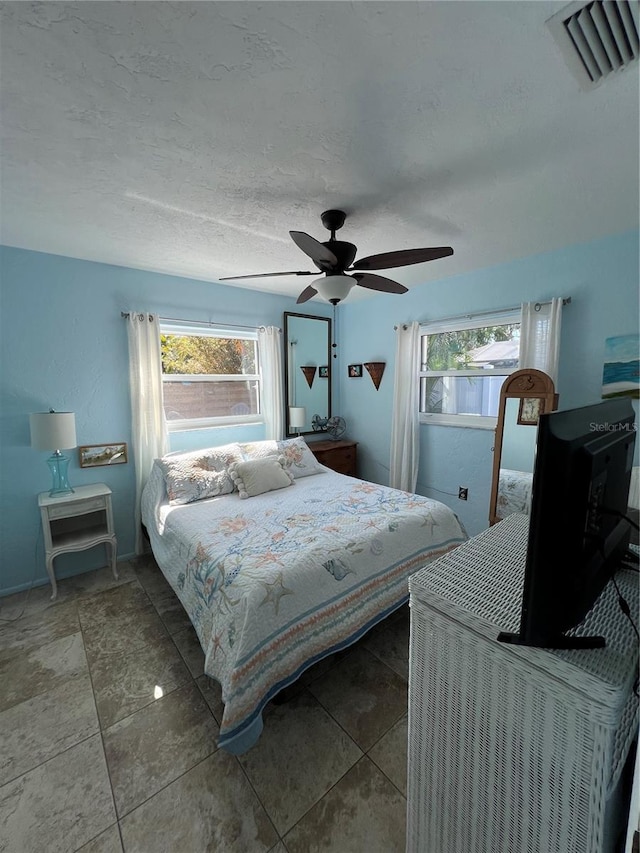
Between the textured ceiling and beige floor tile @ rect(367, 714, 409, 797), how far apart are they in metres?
2.48

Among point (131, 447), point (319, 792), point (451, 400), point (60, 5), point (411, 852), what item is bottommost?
point (319, 792)

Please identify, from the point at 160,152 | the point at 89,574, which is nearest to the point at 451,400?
the point at 160,152

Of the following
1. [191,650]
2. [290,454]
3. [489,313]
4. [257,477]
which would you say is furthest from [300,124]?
[191,650]

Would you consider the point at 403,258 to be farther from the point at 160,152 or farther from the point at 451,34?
the point at 160,152

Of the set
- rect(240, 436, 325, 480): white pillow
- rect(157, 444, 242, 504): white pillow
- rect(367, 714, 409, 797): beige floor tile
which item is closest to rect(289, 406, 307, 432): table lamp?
rect(240, 436, 325, 480): white pillow

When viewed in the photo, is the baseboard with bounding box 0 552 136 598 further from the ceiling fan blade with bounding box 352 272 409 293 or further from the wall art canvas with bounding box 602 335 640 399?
the wall art canvas with bounding box 602 335 640 399

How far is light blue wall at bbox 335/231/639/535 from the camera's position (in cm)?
234

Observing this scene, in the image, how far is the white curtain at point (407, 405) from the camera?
135 inches

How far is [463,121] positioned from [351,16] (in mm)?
592

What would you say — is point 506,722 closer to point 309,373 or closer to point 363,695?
point 363,695

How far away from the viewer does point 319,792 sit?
4.13 feet

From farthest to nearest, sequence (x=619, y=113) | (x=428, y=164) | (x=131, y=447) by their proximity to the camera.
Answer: (x=131, y=447)
(x=428, y=164)
(x=619, y=113)

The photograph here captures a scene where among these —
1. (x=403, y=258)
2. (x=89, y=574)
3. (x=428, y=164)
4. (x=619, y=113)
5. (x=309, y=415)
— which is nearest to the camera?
(x=619, y=113)

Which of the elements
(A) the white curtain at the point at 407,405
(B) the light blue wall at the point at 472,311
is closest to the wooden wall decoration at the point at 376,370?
(B) the light blue wall at the point at 472,311
